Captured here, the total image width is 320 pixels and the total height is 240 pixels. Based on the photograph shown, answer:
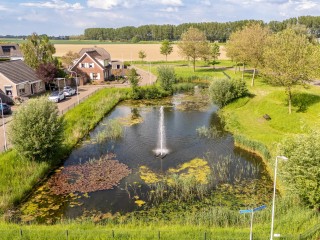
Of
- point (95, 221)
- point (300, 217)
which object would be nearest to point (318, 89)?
point (300, 217)

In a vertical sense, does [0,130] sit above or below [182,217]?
above

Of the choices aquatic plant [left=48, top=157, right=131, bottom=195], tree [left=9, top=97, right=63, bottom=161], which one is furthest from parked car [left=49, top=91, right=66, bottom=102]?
aquatic plant [left=48, top=157, right=131, bottom=195]

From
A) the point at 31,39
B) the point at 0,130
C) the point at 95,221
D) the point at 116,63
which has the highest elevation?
the point at 31,39

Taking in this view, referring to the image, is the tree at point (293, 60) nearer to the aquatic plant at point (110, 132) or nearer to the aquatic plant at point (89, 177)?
the aquatic plant at point (110, 132)

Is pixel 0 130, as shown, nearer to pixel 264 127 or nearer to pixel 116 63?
pixel 264 127

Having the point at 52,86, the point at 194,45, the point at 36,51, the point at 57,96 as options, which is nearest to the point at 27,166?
the point at 57,96

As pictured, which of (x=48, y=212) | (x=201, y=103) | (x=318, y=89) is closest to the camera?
(x=48, y=212)
